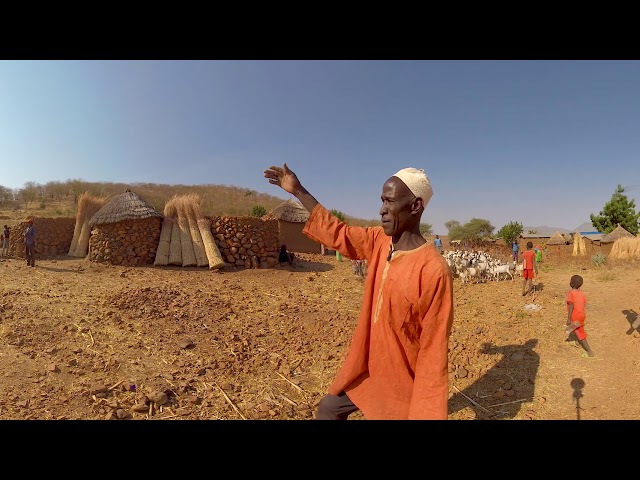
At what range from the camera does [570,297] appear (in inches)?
225

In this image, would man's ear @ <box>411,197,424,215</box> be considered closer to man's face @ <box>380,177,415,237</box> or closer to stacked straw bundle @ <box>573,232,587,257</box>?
man's face @ <box>380,177,415,237</box>

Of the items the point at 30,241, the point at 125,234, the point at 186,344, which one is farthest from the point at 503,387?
the point at 30,241

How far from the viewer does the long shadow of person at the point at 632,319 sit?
19.5ft

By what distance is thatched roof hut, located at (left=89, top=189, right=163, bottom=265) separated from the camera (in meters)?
11.4

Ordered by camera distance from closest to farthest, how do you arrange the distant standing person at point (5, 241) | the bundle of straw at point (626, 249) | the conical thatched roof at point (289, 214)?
the distant standing person at point (5, 241) → the bundle of straw at point (626, 249) → the conical thatched roof at point (289, 214)

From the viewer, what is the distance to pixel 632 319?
253 inches

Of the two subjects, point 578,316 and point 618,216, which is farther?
point 618,216

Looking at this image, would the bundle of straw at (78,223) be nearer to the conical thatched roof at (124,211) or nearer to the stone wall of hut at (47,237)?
the stone wall of hut at (47,237)

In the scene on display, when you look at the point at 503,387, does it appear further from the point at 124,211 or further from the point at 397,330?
the point at 124,211

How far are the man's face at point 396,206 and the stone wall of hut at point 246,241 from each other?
35.2 feet

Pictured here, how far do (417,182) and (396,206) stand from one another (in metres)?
0.18

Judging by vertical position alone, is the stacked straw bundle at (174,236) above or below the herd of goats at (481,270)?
above

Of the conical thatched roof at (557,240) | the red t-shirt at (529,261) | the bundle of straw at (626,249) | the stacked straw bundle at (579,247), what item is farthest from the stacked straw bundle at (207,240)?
the conical thatched roof at (557,240)

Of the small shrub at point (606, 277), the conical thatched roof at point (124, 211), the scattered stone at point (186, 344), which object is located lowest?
the scattered stone at point (186, 344)
